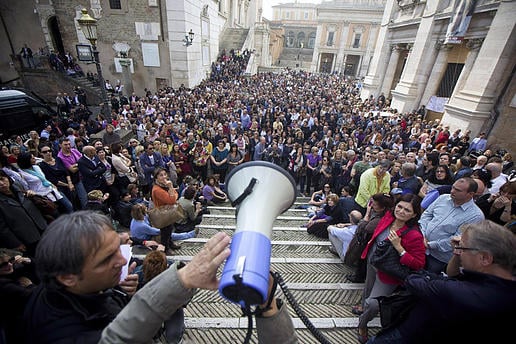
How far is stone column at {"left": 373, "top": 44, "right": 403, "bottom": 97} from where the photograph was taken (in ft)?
59.5

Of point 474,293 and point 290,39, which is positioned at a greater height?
point 290,39

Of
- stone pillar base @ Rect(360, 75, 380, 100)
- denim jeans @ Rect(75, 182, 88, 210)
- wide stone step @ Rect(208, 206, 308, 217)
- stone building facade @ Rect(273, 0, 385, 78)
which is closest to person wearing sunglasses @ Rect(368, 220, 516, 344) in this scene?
wide stone step @ Rect(208, 206, 308, 217)

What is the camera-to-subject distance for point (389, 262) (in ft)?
7.91

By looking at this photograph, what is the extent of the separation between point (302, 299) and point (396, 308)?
4.22ft

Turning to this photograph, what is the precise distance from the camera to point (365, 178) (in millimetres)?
4730

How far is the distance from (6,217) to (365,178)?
5.51 m

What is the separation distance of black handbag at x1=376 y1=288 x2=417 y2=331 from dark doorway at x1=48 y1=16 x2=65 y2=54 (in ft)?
79.3

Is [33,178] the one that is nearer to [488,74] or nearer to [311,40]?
[488,74]

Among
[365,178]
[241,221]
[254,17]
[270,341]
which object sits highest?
[254,17]

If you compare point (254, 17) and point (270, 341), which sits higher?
point (254, 17)

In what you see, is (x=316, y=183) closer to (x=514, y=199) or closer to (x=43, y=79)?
(x=514, y=199)

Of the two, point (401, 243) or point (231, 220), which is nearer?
point (401, 243)

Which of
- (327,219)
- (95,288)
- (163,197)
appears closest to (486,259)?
(95,288)

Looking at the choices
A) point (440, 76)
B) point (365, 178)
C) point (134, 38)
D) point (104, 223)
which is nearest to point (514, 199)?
point (365, 178)
